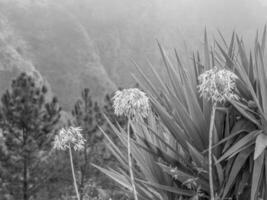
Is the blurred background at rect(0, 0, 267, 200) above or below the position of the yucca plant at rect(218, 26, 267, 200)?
above

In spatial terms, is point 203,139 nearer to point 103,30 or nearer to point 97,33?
point 97,33

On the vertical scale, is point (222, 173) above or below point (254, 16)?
below

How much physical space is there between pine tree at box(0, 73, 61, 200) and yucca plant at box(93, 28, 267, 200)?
36.0ft

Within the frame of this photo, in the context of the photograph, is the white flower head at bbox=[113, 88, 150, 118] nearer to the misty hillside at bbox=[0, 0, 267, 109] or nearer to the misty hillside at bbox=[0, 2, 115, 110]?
the misty hillside at bbox=[0, 2, 115, 110]

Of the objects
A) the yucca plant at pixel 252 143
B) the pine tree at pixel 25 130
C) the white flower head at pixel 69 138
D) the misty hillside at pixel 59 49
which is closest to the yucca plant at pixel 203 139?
the yucca plant at pixel 252 143

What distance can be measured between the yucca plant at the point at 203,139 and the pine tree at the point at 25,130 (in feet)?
36.0

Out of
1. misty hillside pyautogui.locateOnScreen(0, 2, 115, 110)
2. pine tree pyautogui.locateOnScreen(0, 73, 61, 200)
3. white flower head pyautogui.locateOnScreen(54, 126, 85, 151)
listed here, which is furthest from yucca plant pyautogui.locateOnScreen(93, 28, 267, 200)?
misty hillside pyautogui.locateOnScreen(0, 2, 115, 110)

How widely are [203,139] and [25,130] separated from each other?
43.3 ft

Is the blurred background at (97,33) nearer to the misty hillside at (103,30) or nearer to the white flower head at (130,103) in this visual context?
the misty hillside at (103,30)

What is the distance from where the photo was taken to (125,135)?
4.82 meters

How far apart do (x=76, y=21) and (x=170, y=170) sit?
12584cm

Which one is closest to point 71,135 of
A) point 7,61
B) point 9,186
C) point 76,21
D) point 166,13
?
point 9,186

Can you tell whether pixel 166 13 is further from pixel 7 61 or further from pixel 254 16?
pixel 7 61

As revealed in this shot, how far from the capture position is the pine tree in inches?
609
